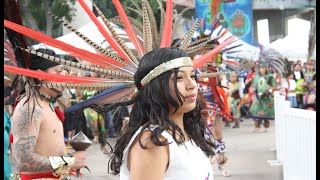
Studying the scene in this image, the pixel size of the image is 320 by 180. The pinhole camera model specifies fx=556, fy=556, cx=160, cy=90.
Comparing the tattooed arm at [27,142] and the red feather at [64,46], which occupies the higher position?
the red feather at [64,46]

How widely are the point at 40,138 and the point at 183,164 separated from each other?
151cm

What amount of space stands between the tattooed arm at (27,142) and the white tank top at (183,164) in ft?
3.71

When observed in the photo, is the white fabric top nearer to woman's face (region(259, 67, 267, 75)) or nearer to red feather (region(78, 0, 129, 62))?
woman's face (region(259, 67, 267, 75))

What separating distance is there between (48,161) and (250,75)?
36.3 feet

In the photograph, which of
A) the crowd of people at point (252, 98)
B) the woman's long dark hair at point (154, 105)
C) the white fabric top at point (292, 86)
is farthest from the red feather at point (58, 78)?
the white fabric top at point (292, 86)

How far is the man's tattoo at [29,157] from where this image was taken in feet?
10.4

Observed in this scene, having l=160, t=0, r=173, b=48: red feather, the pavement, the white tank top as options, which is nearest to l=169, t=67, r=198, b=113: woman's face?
the white tank top

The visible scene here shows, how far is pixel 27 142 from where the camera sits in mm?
3164

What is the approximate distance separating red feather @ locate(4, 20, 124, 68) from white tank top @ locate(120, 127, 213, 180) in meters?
0.62

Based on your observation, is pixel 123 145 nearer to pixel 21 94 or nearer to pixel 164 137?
pixel 164 137

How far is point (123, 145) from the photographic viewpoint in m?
2.20

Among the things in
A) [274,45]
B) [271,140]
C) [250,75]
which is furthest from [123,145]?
[274,45]

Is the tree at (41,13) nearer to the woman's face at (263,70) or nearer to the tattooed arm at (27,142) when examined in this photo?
the woman's face at (263,70)

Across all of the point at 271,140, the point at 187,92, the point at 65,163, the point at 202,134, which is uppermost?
the point at 187,92
